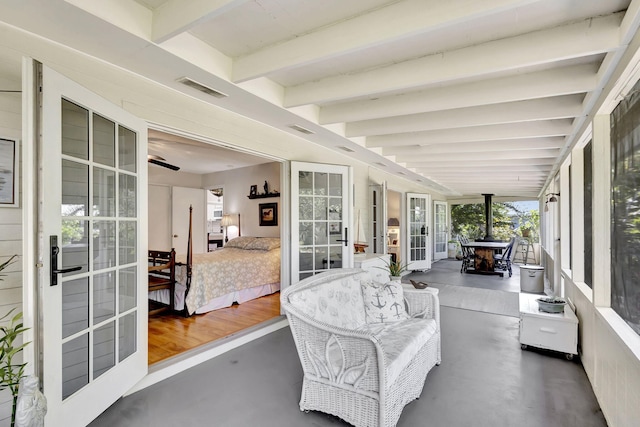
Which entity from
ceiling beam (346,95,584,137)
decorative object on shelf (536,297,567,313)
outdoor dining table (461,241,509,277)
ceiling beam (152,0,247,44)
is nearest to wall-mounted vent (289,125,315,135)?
ceiling beam (346,95,584,137)

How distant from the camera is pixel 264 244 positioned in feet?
19.6

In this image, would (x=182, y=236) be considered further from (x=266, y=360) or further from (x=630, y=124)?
(x=630, y=124)

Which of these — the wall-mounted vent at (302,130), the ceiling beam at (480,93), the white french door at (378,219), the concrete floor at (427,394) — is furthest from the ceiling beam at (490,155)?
the concrete floor at (427,394)

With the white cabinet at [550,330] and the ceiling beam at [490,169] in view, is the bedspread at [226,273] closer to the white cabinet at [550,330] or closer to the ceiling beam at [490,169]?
the ceiling beam at [490,169]

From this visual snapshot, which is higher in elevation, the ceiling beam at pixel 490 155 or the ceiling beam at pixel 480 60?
the ceiling beam at pixel 480 60

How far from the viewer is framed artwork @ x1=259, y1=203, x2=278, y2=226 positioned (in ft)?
21.6

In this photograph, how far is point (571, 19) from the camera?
194cm

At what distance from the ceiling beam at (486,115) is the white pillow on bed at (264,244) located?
9.13 feet

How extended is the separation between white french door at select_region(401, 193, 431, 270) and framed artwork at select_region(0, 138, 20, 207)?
7.27 m

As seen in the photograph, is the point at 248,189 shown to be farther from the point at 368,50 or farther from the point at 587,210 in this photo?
the point at 587,210

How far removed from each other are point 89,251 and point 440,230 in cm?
1033

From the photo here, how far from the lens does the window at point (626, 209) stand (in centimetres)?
178

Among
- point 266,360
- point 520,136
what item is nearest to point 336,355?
point 266,360

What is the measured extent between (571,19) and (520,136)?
6.52 ft
